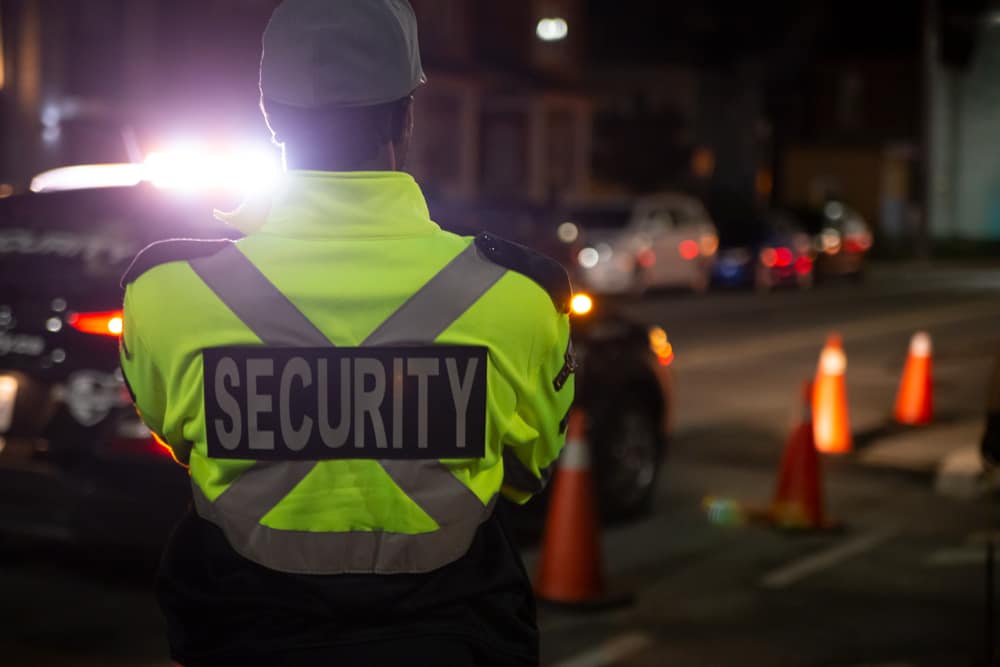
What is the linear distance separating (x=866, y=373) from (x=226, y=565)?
15.1m

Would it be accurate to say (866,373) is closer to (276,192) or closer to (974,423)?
(974,423)

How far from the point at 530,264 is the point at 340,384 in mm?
313

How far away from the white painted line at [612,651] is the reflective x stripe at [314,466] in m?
3.83

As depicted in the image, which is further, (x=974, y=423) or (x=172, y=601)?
(x=974, y=423)

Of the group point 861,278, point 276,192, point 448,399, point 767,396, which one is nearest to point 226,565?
point 448,399

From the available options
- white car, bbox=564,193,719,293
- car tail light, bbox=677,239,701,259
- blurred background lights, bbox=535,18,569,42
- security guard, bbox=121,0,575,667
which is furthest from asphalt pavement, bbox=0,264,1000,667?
blurred background lights, bbox=535,18,569,42

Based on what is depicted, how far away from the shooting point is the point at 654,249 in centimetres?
2848

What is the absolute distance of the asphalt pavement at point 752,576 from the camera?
20.0 feet

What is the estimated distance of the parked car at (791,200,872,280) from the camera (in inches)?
1410

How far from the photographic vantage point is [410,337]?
2.19 meters

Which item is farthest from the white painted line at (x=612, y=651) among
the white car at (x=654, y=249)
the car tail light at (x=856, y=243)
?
the car tail light at (x=856, y=243)

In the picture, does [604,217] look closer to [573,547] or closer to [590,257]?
[590,257]

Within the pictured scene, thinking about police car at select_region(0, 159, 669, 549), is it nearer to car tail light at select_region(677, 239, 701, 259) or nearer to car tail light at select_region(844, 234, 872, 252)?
car tail light at select_region(677, 239, 701, 259)

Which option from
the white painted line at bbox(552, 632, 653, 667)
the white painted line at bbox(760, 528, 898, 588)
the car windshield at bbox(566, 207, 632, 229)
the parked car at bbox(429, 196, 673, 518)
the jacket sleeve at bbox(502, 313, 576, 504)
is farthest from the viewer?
the car windshield at bbox(566, 207, 632, 229)
